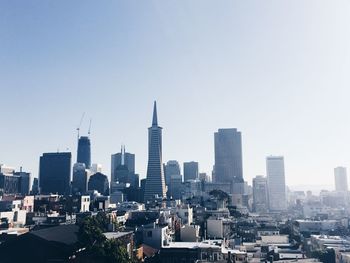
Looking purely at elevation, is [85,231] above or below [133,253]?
above

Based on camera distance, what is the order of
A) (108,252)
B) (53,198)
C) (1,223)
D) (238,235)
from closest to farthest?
(108,252) < (1,223) < (238,235) < (53,198)

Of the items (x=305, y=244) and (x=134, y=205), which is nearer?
(x=305, y=244)

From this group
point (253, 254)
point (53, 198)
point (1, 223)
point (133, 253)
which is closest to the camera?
point (133, 253)

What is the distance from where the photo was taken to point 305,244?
116 metres

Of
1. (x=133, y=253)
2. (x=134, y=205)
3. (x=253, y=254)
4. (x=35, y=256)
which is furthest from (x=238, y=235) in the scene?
(x=35, y=256)

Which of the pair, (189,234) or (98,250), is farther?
(189,234)

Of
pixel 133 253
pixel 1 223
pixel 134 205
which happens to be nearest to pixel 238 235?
pixel 134 205

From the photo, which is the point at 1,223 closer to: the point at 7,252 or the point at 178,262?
the point at 7,252

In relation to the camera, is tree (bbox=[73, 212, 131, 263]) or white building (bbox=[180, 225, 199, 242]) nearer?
tree (bbox=[73, 212, 131, 263])

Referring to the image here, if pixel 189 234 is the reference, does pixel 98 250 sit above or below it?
above

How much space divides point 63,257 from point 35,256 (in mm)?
4417

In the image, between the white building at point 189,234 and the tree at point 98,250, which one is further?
the white building at point 189,234

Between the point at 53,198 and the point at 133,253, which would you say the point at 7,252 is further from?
the point at 53,198

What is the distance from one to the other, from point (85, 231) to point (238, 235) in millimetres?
75626
